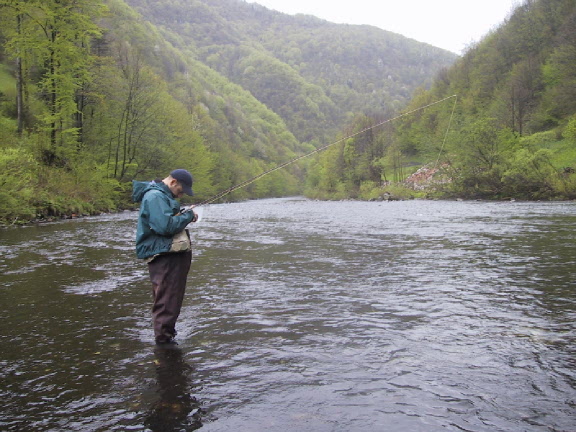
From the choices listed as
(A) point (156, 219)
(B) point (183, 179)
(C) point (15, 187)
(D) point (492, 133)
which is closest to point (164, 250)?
(A) point (156, 219)

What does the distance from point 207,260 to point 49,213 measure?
57.0 ft

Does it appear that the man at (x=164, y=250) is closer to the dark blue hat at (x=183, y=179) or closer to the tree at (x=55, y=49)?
the dark blue hat at (x=183, y=179)

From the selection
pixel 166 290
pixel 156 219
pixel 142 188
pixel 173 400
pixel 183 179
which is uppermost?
pixel 183 179

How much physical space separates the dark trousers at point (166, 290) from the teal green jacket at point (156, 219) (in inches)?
6.6

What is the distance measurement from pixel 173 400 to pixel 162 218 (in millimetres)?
1990

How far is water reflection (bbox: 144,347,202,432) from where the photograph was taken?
349 cm

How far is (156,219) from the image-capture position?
16.5 ft

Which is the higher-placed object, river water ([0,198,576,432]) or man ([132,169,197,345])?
man ([132,169,197,345])

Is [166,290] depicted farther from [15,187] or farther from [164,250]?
[15,187]

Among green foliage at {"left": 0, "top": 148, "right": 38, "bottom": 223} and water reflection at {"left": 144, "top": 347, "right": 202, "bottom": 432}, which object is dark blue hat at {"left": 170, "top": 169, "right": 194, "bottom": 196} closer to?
water reflection at {"left": 144, "top": 347, "right": 202, "bottom": 432}

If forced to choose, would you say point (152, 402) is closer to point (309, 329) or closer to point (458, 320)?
point (309, 329)

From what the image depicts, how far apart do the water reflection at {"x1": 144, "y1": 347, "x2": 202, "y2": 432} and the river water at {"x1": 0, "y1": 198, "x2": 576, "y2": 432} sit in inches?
0.6

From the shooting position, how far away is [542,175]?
36844 mm

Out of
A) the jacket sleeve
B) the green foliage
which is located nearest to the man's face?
the jacket sleeve
